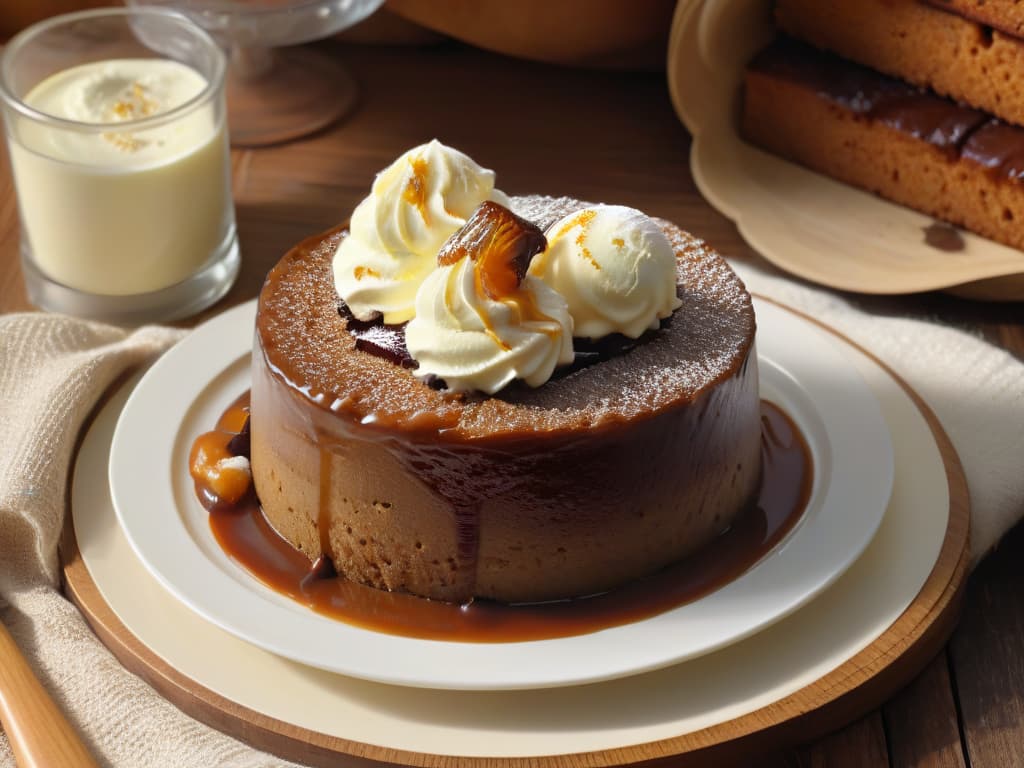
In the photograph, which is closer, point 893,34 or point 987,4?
point 987,4

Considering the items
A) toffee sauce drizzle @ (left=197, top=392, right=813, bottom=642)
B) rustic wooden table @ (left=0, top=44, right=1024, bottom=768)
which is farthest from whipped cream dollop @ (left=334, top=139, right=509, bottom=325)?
rustic wooden table @ (left=0, top=44, right=1024, bottom=768)

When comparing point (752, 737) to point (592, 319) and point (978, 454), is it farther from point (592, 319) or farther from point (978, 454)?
point (978, 454)

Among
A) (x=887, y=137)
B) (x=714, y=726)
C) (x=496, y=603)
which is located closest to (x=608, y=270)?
(x=496, y=603)

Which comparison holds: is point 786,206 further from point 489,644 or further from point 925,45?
point 489,644

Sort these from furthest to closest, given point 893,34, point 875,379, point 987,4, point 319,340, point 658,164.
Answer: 1. point 658,164
2. point 893,34
3. point 987,4
4. point 875,379
5. point 319,340

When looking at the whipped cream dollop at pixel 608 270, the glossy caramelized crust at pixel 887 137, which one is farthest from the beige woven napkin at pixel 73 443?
the whipped cream dollop at pixel 608 270

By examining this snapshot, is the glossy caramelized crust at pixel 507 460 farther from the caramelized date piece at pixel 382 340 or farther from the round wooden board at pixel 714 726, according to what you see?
the round wooden board at pixel 714 726

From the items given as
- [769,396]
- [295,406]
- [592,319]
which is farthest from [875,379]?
[295,406]
